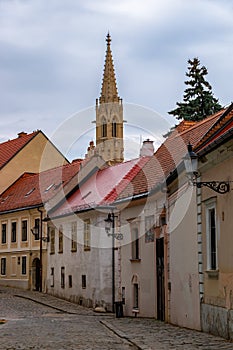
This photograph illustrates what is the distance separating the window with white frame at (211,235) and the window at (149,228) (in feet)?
28.8

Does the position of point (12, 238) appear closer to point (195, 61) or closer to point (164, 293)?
point (195, 61)

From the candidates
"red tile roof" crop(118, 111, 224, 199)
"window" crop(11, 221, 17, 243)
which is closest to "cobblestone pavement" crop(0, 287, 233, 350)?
"red tile roof" crop(118, 111, 224, 199)

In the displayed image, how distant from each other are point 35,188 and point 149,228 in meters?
23.6

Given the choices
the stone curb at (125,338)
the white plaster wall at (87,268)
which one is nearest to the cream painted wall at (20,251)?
the white plaster wall at (87,268)

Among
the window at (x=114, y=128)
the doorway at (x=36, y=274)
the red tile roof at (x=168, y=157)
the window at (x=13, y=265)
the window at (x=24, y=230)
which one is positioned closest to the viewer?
the red tile roof at (x=168, y=157)

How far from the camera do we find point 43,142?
56.5 m

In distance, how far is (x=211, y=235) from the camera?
18062 mm

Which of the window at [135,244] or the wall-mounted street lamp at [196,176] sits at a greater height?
the wall-mounted street lamp at [196,176]

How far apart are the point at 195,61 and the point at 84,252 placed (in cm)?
1674

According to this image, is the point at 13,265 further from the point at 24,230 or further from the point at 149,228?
the point at 149,228

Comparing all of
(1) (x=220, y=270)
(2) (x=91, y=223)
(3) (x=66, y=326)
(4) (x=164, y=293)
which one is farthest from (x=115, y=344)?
(2) (x=91, y=223)

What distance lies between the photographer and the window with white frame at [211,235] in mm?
17686

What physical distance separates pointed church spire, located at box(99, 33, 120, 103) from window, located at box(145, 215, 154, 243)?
244 ft

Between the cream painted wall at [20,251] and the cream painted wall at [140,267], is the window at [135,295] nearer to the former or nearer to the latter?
the cream painted wall at [140,267]
